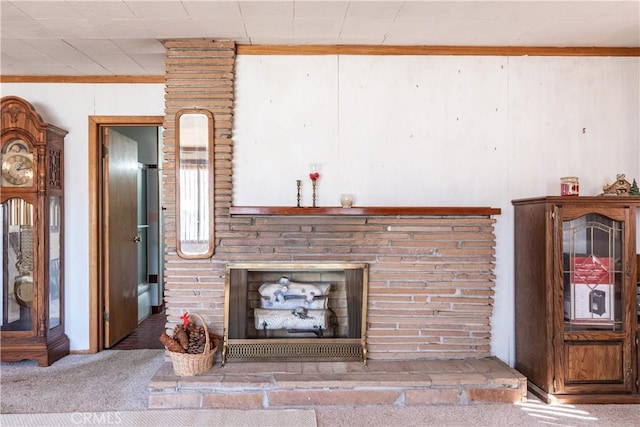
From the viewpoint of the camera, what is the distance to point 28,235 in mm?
3414

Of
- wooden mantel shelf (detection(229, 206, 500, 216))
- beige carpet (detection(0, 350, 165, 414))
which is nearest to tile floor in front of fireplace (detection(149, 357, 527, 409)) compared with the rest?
beige carpet (detection(0, 350, 165, 414))

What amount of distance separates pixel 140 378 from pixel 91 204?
1437 millimetres

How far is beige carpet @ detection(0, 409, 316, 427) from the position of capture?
2.42 metres

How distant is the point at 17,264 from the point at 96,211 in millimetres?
657

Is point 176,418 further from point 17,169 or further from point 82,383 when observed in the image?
point 17,169

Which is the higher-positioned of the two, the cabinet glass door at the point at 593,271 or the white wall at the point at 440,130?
the white wall at the point at 440,130

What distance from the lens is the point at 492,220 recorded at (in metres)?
2.98

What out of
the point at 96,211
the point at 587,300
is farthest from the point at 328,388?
the point at 96,211

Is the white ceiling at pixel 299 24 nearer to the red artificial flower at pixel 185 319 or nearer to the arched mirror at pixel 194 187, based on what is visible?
the arched mirror at pixel 194 187

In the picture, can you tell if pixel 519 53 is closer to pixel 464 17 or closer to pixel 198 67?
pixel 464 17

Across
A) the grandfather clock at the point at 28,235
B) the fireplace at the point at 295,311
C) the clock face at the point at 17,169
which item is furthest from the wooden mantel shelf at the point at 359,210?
the clock face at the point at 17,169

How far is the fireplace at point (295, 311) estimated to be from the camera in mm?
2912

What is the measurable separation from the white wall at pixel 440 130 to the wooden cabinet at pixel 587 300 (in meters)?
0.40
